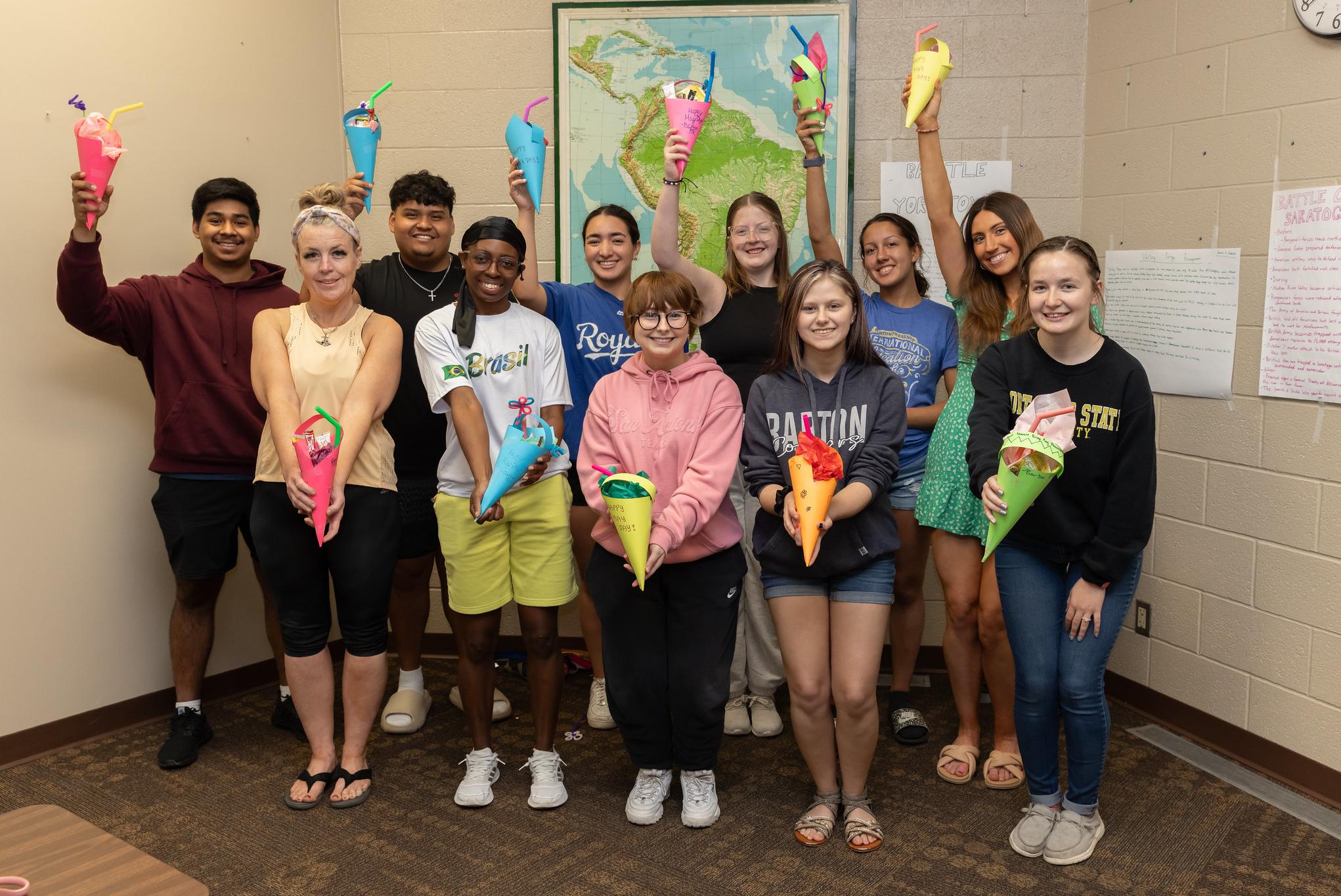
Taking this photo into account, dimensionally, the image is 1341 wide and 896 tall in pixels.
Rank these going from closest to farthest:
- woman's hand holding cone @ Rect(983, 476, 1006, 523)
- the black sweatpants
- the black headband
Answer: woman's hand holding cone @ Rect(983, 476, 1006, 523) < the black sweatpants < the black headband

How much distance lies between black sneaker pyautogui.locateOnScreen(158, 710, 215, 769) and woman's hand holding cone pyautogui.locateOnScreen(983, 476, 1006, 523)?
243 cm

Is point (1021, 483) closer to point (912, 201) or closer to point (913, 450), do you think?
point (913, 450)

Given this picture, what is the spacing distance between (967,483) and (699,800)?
1130 mm

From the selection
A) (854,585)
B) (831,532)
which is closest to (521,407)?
(831,532)

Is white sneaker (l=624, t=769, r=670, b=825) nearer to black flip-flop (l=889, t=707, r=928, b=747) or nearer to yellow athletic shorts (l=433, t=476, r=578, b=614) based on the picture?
yellow athletic shorts (l=433, t=476, r=578, b=614)

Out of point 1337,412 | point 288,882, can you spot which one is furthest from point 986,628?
point 288,882

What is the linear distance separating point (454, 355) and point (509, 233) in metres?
0.36

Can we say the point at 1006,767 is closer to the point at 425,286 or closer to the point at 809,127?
the point at 809,127

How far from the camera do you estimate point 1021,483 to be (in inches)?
85.3

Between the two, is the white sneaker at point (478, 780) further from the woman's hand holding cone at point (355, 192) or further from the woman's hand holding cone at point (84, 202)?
the woman's hand holding cone at point (84, 202)

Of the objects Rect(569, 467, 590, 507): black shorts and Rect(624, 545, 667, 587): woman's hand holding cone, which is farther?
Rect(569, 467, 590, 507): black shorts

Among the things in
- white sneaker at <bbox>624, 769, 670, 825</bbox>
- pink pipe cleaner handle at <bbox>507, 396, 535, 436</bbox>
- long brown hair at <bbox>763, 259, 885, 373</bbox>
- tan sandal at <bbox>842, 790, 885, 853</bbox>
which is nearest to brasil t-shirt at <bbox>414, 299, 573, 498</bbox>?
pink pipe cleaner handle at <bbox>507, 396, 535, 436</bbox>

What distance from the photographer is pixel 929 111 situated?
116 inches

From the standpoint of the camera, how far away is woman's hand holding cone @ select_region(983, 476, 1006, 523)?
2225 mm
